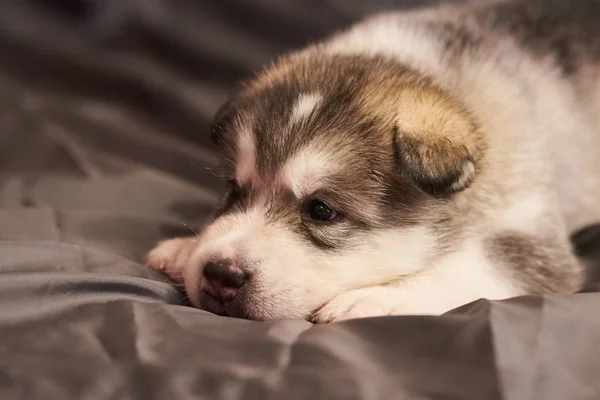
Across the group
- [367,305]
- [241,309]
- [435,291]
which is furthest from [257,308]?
[435,291]

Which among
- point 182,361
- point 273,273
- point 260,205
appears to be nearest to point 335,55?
point 260,205

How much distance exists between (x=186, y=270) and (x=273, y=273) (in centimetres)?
26

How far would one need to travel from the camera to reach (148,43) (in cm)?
344

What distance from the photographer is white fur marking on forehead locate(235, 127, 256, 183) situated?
2.03 metres

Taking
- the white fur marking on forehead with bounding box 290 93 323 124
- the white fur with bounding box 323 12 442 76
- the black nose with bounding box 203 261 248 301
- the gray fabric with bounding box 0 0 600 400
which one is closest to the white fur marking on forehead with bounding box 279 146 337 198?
the white fur marking on forehead with bounding box 290 93 323 124

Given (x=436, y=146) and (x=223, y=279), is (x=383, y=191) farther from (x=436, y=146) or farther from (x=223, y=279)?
(x=223, y=279)

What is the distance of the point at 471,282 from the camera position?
1936 millimetres

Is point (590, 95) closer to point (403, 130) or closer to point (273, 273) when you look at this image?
point (403, 130)

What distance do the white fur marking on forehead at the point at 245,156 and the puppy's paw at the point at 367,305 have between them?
46 cm

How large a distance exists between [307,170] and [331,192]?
0.29 feet

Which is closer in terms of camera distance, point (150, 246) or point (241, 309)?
point (241, 309)

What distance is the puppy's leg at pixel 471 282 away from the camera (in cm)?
177

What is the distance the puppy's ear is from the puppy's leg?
0.79 ft

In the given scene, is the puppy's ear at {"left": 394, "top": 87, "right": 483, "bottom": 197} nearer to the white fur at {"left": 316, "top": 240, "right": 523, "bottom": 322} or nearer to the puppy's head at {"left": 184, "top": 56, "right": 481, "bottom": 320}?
the puppy's head at {"left": 184, "top": 56, "right": 481, "bottom": 320}
